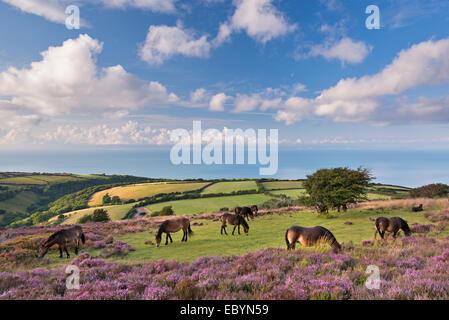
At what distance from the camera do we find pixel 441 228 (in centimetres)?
1554

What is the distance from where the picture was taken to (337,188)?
80.0 feet

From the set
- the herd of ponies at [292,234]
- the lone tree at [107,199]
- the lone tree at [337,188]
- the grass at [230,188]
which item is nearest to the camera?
the herd of ponies at [292,234]

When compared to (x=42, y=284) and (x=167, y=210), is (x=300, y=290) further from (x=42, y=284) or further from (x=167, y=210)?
(x=167, y=210)

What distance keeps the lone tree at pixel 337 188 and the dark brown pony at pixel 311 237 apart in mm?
15392

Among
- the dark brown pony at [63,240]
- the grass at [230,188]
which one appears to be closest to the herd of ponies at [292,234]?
the dark brown pony at [63,240]

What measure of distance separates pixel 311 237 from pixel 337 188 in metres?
16.7

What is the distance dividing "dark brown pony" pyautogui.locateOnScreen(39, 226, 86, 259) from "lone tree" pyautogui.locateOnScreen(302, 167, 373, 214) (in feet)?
79.6

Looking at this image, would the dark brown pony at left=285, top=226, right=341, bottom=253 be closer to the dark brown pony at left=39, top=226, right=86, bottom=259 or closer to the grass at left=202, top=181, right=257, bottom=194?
the dark brown pony at left=39, top=226, right=86, bottom=259

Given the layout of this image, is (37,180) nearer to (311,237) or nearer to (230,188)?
(230,188)

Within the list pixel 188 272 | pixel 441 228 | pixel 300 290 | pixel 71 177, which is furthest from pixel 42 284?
pixel 71 177

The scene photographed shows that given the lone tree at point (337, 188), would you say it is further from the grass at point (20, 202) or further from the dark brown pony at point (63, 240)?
the grass at point (20, 202)

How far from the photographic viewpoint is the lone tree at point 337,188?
23.8 m

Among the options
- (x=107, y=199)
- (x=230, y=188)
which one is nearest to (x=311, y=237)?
(x=230, y=188)

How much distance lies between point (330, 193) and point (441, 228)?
946 cm
